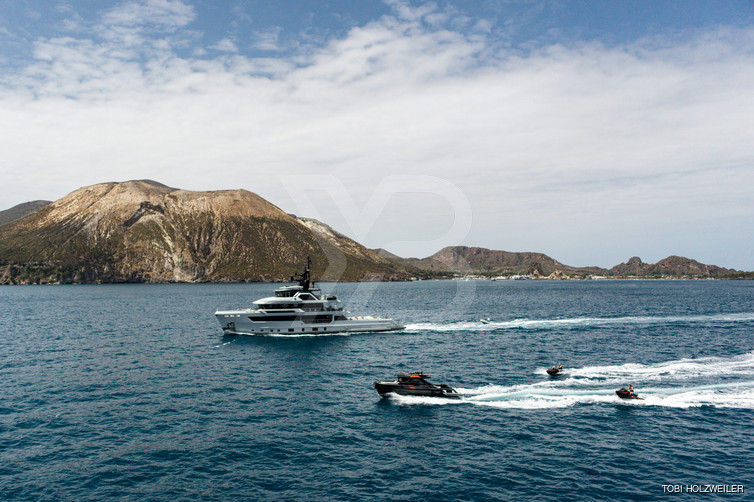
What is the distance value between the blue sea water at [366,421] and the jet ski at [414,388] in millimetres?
1313

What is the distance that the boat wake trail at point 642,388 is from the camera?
161 ft

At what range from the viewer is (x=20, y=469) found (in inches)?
1302

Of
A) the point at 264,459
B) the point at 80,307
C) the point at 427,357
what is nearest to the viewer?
the point at 264,459

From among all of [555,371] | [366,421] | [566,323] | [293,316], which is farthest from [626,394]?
[293,316]

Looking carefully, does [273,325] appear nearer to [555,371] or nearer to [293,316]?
[293,316]

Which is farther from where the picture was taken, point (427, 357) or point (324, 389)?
point (427, 357)

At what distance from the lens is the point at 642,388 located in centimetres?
5372

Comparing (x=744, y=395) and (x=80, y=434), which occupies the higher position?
(x=744, y=395)

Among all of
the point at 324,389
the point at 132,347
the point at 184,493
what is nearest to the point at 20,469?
the point at 184,493

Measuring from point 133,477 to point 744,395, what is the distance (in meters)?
66.6

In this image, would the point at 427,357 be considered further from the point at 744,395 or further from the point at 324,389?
the point at 744,395

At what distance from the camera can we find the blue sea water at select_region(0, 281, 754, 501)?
3172 cm

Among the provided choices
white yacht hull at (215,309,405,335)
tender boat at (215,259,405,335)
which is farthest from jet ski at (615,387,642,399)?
white yacht hull at (215,309,405,335)

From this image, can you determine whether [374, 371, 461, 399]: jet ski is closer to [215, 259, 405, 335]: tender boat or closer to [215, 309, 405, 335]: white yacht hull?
[215, 259, 405, 335]: tender boat
